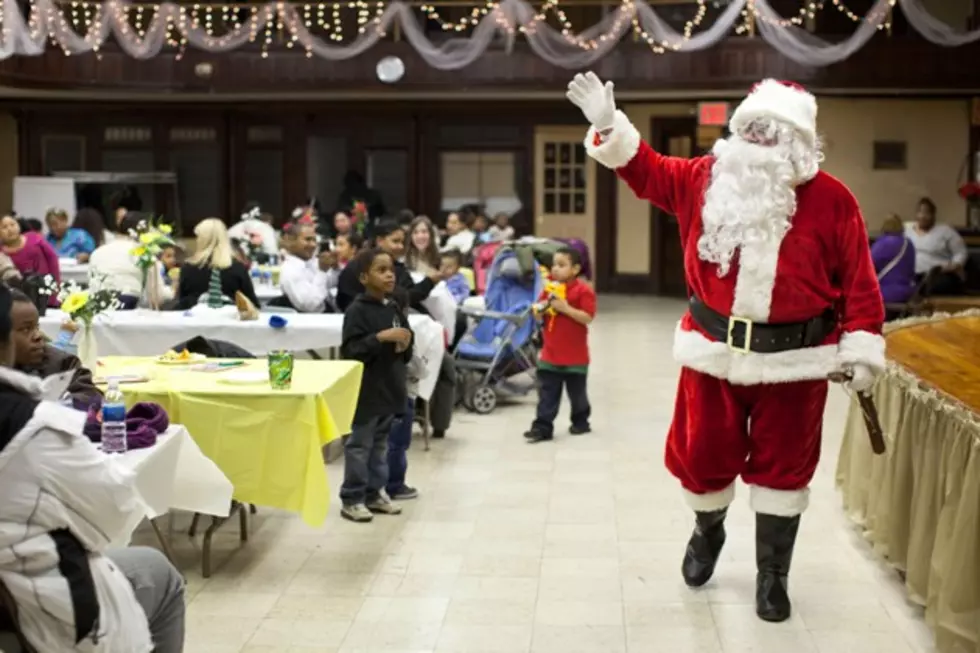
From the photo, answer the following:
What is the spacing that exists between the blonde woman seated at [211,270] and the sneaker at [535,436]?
5.99 feet

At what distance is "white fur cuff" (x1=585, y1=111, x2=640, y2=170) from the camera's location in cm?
469

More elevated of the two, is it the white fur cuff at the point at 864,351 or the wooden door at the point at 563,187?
the wooden door at the point at 563,187

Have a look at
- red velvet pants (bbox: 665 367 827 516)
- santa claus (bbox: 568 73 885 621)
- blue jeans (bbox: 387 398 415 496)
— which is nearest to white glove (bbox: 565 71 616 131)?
santa claus (bbox: 568 73 885 621)

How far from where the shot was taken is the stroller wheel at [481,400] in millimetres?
9008

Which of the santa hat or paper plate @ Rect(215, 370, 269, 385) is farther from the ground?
the santa hat

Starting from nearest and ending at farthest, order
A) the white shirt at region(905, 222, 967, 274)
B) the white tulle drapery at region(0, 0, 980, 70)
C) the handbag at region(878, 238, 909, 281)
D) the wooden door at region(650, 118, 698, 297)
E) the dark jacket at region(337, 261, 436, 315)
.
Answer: the dark jacket at region(337, 261, 436, 315)
the white tulle drapery at region(0, 0, 980, 70)
the handbag at region(878, 238, 909, 281)
the white shirt at region(905, 222, 967, 274)
the wooden door at region(650, 118, 698, 297)

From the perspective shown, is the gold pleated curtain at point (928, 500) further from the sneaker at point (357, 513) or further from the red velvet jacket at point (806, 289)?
the sneaker at point (357, 513)

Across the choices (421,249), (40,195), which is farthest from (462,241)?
(40,195)

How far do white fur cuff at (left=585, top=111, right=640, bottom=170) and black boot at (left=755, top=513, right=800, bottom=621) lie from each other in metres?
1.36

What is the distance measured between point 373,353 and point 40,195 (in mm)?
12919

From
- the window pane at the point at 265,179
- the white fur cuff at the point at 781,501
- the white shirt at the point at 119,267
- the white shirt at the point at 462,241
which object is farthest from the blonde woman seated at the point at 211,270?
the window pane at the point at 265,179

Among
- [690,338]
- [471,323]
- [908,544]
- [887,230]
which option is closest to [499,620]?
[690,338]

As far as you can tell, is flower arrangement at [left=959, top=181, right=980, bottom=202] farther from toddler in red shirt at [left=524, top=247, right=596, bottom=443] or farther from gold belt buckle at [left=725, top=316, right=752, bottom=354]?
gold belt buckle at [left=725, top=316, right=752, bottom=354]

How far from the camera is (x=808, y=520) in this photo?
239 inches
